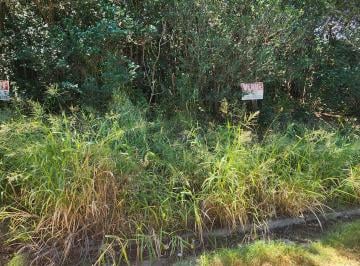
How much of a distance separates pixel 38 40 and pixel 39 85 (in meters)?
0.51

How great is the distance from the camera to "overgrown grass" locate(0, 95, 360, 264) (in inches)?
128

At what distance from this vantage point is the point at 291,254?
338cm

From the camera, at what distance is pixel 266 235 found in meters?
3.67

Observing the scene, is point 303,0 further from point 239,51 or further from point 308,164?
point 308,164

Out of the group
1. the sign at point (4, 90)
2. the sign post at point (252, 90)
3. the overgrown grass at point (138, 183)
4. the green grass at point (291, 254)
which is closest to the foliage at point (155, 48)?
the sign post at point (252, 90)

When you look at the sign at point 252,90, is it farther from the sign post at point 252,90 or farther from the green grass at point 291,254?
the green grass at point 291,254

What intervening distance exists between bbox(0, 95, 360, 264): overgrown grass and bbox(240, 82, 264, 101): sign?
792mm

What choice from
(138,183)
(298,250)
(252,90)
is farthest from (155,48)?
(298,250)

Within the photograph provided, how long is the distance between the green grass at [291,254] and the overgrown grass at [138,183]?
29cm

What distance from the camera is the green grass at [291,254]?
10.6ft

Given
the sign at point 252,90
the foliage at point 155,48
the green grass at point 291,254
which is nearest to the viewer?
the green grass at point 291,254

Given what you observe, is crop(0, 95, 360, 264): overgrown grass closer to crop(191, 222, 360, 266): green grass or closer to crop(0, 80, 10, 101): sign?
crop(191, 222, 360, 266): green grass

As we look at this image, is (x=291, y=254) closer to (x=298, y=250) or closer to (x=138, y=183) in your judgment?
(x=298, y=250)

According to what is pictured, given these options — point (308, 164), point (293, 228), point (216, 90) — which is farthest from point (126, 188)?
point (216, 90)
